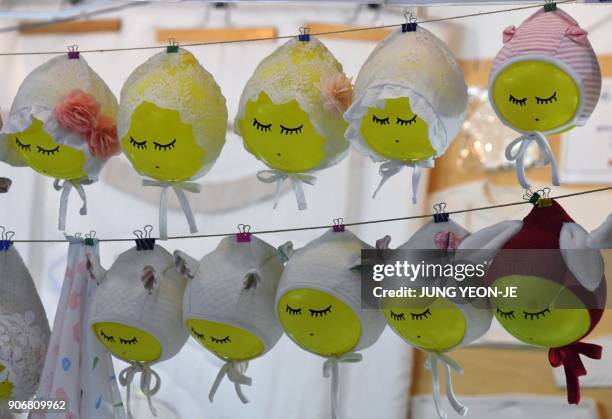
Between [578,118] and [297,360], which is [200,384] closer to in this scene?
[297,360]

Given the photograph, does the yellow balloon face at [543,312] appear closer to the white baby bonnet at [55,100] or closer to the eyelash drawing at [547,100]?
the eyelash drawing at [547,100]

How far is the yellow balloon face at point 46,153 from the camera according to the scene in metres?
1.30

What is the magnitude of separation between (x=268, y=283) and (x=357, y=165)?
0.58 meters

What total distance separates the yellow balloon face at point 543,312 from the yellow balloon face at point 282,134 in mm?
280

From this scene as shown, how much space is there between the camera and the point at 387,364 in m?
1.77

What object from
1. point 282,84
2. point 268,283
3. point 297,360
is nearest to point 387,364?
point 297,360

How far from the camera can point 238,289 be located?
124cm

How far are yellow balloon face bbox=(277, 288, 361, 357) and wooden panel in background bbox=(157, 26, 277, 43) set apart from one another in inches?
29.7

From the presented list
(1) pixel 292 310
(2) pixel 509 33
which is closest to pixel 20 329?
(1) pixel 292 310

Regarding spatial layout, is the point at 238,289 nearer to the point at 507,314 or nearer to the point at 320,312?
the point at 320,312

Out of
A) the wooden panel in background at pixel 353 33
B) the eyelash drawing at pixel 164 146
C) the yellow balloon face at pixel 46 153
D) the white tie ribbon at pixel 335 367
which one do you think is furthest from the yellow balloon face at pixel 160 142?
the wooden panel in background at pixel 353 33

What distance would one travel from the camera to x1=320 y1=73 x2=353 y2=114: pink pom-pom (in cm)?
120

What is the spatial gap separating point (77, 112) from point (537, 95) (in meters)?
0.59

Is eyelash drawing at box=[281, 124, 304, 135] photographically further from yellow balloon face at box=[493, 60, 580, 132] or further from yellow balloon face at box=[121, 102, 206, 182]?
yellow balloon face at box=[493, 60, 580, 132]
